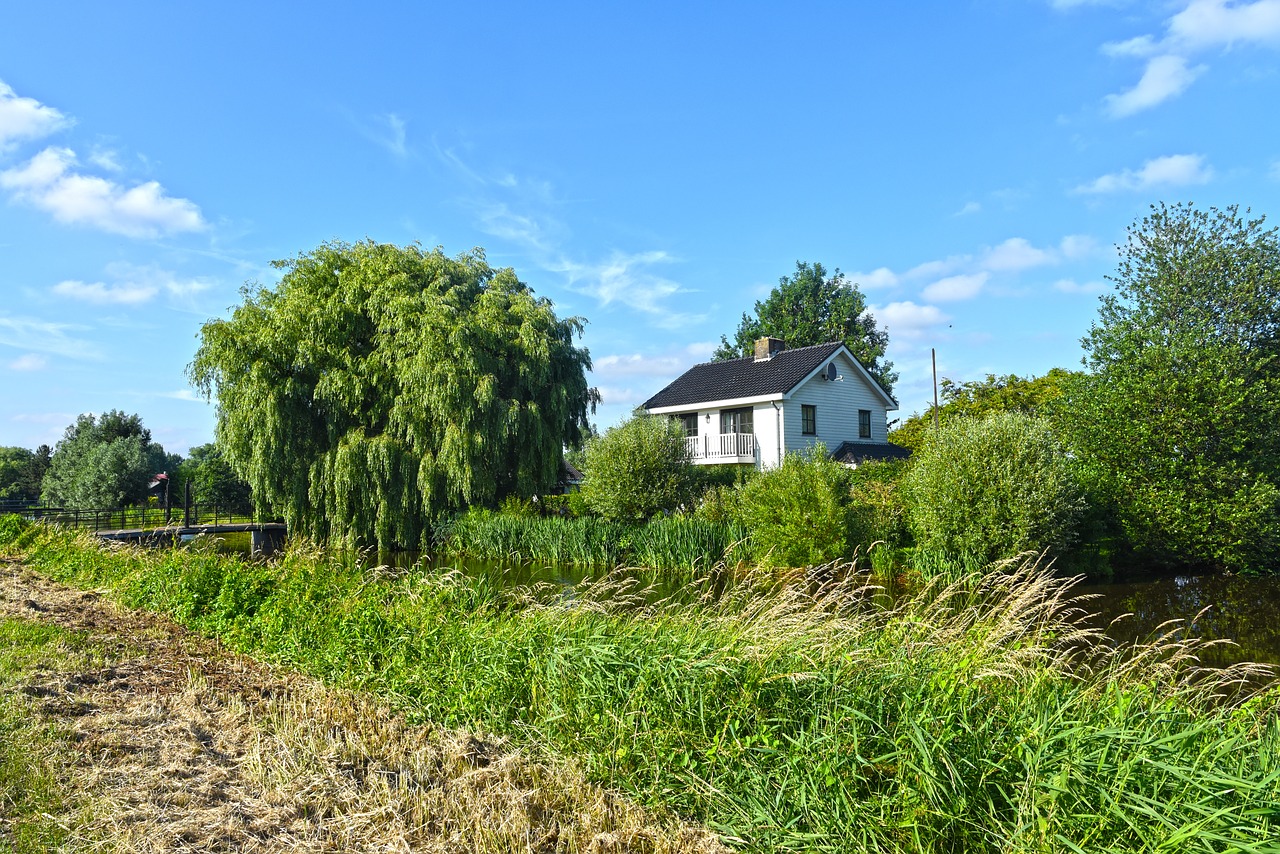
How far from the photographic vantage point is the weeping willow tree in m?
20.9

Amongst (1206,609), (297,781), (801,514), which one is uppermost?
(801,514)

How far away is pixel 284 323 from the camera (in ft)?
71.2

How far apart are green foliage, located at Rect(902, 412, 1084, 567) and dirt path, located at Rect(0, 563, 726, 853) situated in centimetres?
1240

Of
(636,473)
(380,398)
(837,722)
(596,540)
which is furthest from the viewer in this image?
(380,398)

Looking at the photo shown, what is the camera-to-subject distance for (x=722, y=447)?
29688 millimetres

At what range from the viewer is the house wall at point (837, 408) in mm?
28375

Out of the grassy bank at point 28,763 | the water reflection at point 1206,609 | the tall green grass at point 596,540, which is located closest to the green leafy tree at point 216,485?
the tall green grass at point 596,540

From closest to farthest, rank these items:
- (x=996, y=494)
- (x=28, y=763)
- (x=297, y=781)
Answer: (x=297, y=781) → (x=28, y=763) → (x=996, y=494)

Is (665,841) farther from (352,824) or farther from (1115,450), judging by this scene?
(1115,450)

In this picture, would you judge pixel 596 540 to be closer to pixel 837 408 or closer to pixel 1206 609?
pixel 1206 609

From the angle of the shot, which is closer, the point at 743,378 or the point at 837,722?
the point at 837,722

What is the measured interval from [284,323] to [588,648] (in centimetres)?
1981

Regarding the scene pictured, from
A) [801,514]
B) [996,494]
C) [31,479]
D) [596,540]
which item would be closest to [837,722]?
[996,494]

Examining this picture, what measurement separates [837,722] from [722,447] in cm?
2583
